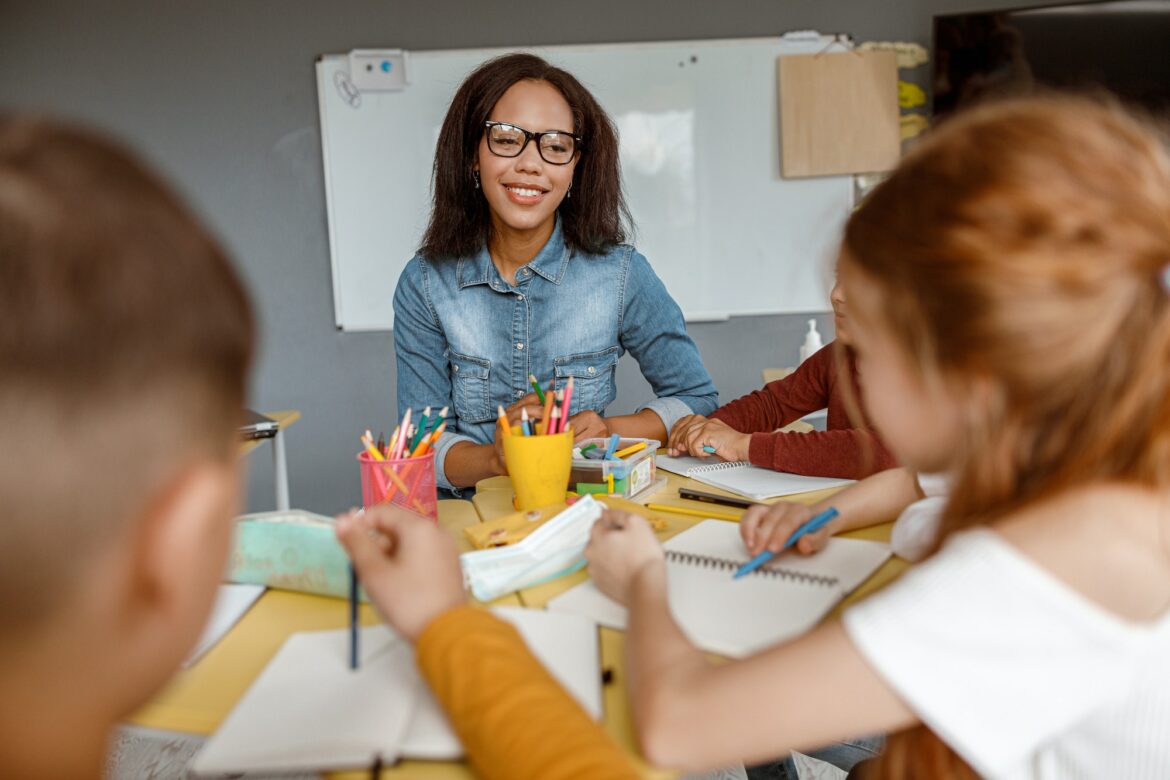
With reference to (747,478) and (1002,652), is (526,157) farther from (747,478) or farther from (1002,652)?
(1002,652)

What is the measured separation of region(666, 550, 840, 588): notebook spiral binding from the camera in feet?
2.60

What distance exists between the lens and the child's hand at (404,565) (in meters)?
0.66

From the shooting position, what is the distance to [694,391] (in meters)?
1.66

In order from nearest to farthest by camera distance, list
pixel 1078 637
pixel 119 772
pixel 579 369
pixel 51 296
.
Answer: pixel 51 296 < pixel 1078 637 < pixel 119 772 < pixel 579 369

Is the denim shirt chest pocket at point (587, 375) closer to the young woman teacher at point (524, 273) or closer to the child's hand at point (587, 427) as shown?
the young woman teacher at point (524, 273)

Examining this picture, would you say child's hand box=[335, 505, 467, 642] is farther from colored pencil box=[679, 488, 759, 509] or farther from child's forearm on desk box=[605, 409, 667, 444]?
child's forearm on desk box=[605, 409, 667, 444]

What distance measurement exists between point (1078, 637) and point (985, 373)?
0.58 feet

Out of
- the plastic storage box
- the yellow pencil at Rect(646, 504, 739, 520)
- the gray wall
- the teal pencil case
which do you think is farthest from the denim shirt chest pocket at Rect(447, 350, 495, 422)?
the gray wall

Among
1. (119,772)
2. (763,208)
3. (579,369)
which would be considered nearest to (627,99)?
(763,208)

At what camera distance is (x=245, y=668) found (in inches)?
27.0

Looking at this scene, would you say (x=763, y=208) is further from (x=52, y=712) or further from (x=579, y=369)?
(x=52, y=712)

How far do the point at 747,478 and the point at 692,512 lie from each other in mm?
182

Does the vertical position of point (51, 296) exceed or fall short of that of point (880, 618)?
it exceeds it

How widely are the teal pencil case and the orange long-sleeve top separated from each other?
8.3 inches
